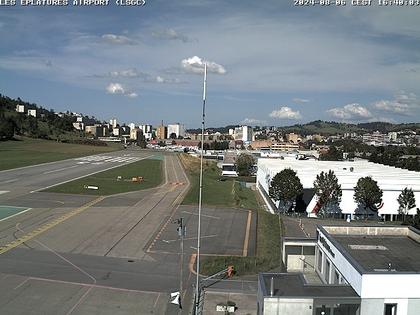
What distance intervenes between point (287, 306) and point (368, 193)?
4384 centimetres

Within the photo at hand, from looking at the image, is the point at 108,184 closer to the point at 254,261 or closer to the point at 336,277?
the point at 254,261

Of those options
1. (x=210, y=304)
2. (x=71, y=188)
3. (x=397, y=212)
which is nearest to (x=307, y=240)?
(x=210, y=304)

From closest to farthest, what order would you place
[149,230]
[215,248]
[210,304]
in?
[210,304], [215,248], [149,230]

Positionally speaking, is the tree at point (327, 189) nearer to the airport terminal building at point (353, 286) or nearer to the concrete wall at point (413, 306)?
the airport terminal building at point (353, 286)

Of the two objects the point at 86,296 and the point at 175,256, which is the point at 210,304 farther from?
the point at 175,256

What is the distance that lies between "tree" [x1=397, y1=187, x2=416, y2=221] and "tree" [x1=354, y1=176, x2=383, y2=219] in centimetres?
287

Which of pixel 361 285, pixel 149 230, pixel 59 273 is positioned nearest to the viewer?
Answer: pixel 361 285

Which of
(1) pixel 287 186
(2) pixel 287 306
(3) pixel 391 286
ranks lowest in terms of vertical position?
(2) pixel 287 306

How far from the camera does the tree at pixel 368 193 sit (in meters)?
60.2

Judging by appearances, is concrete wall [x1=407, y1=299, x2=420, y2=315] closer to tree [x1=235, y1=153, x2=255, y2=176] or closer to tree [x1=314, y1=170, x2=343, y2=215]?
tree [x1=314, y1=170, x2=343, y2=215]

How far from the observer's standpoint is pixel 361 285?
20.1 meters

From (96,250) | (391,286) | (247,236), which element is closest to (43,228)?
(96,250)

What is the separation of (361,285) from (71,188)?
2269 inches

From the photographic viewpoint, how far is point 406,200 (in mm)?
61281
